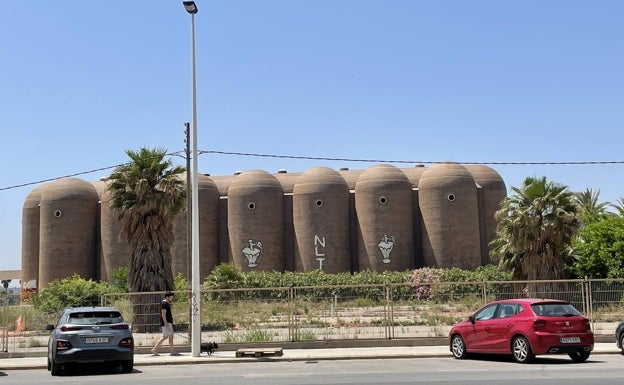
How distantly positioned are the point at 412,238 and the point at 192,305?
118 ft

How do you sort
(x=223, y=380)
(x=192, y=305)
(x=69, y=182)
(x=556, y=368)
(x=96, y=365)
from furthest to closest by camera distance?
1. (x=69, y=182)
2. (x=192, y=305)
3. (x=96, y=365)
4. (x=556, y=368)
5. (x=223, y=380)

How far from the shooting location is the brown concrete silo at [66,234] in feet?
181

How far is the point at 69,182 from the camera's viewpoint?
188 feet

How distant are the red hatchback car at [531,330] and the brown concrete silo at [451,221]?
35.5 metres

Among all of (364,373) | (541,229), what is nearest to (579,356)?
(364,373)

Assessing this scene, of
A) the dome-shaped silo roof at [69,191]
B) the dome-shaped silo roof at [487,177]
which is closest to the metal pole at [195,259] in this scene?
the dome-shaped silo roof at [69,191]

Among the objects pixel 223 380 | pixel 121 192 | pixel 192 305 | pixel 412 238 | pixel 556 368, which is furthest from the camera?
pixel 412 238

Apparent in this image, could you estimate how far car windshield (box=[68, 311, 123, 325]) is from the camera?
51.5 ft

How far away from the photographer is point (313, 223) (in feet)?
177

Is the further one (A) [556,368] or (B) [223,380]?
(A) [556,368]

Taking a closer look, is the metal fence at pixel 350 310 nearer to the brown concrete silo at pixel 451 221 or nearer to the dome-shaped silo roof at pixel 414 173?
the brown concrete silo at pixel 451 221

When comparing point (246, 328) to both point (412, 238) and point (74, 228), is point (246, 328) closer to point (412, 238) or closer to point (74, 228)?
point (412, 238)

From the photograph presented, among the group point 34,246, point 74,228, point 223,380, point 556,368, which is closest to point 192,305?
point 223,380

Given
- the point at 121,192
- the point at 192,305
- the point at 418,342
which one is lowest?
the point at 418,342
